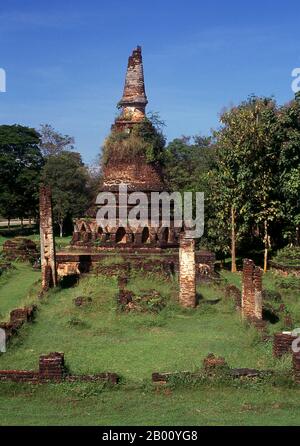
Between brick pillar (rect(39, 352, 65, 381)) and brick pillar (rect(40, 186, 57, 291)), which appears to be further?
brick pillar (rect(40, 186, 57, 291))

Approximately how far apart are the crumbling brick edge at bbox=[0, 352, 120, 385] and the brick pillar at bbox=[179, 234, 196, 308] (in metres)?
6.98

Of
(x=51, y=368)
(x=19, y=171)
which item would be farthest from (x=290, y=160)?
(x=19, y=171)

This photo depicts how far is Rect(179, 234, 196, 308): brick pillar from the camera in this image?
16.8 m

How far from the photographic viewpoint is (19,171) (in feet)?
166

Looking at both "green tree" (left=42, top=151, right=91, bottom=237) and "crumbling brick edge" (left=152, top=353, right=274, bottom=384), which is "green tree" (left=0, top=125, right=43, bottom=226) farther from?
"crumbling brick edge" (left=152, top=353, right=274, bottom=384)

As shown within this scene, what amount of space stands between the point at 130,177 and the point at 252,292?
38.7 feet

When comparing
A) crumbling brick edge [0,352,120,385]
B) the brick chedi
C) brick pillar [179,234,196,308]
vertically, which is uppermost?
the brick chedi

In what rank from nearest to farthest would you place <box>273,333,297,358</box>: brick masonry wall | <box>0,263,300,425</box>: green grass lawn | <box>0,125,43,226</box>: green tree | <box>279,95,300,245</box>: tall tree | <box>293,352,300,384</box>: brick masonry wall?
1. <box>0,263,300,425</box>: green grass lawn
2. <box>293,352,300,384</box>: brick masonry wall
3. <box>273,333,297,358</box>: brick masonry wall
4. <box>279,95,300,245</box>: tall tree
5. <box>0,125,43,226</box>: green tree

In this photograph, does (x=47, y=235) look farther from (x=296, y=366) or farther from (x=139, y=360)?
(x=296, y=366)

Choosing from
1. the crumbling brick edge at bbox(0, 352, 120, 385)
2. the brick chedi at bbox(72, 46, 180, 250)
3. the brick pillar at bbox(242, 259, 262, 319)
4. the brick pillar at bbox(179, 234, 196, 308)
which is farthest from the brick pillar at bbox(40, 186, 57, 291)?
the crumbling brick edge at bbox(0, 352, 120, 385)

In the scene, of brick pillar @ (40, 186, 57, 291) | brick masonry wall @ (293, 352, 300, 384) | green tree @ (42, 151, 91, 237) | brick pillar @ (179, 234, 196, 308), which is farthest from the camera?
green tree @ (42, 151, 91, 237)

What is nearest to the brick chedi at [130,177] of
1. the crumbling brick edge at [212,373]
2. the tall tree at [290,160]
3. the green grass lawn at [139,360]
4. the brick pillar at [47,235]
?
the brick pillar at [47,235]

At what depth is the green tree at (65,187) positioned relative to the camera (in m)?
47.0

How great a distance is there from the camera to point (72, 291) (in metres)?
19.1
